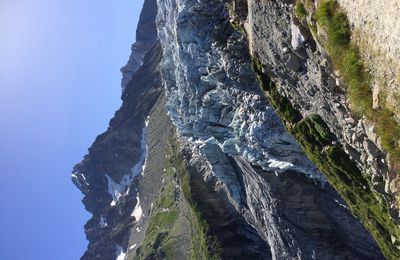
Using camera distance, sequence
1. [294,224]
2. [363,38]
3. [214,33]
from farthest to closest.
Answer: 1. [294,224]
2. [214,33]
3. [363,38]

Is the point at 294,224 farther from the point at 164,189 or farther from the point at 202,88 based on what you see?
the point at 164,189

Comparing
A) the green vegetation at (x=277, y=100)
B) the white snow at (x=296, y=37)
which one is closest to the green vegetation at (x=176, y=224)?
the green vegetation at (x=277, y=100)

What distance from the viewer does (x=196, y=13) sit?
45594 mm

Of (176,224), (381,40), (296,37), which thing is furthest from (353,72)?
(176,224)

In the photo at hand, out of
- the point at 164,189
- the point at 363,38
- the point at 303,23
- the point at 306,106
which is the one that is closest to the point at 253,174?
the point at 306,106

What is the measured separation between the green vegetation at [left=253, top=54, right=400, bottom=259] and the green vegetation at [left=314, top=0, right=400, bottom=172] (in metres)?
5.16

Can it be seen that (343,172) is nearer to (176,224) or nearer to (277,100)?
(277,100)

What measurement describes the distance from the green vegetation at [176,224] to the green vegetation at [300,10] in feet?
208

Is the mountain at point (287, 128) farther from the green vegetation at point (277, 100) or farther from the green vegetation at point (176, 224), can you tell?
the green vegetation at point (176, 224)

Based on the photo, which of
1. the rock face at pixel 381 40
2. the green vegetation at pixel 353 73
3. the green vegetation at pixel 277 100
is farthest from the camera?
the green vegetation at pixel 277 100

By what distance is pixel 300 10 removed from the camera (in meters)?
21.7

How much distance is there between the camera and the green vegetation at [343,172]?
23.5 m

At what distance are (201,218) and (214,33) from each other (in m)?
46.6

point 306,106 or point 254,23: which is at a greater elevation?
point 254,23
